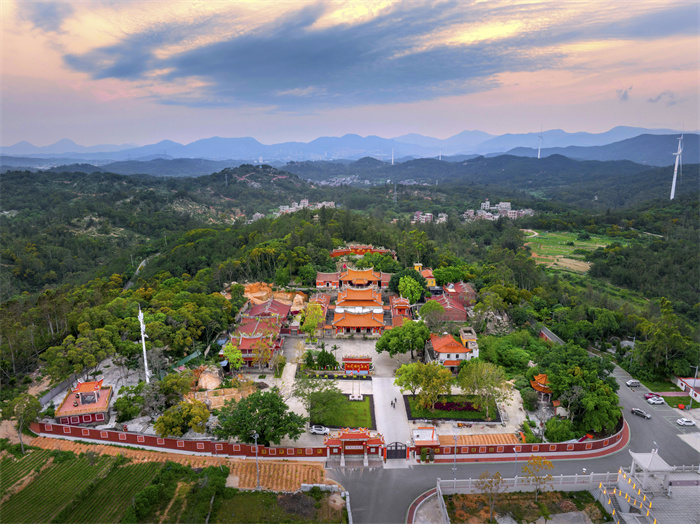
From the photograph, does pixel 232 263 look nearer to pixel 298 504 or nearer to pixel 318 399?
pixel 318 399

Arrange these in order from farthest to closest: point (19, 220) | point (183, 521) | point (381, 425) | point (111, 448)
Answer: point (19, 220) < point (381, 425) < point (111, 448) < point (183, 521)

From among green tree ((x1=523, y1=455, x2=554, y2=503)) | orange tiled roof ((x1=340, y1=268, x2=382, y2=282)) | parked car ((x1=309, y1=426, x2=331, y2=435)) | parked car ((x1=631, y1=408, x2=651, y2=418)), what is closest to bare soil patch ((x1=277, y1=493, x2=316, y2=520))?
parked car ((x1=309, y1=426, x2=331, y2=435))

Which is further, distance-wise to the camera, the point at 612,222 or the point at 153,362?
the point at 612,222

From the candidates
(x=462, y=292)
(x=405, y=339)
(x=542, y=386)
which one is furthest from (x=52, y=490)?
(x=462, y=292)

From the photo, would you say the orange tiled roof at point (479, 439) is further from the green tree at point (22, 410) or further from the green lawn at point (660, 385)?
the green tree at point (22, 410)

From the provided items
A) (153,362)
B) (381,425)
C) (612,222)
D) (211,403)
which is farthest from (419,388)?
(612,222)

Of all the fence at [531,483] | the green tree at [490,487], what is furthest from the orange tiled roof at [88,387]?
the green tree at [490,487]

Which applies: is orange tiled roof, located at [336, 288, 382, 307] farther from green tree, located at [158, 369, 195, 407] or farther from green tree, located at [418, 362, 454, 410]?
green tree, located at [158, 369, 195, 407]

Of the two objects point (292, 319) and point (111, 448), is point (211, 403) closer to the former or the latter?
point (111, 448)
